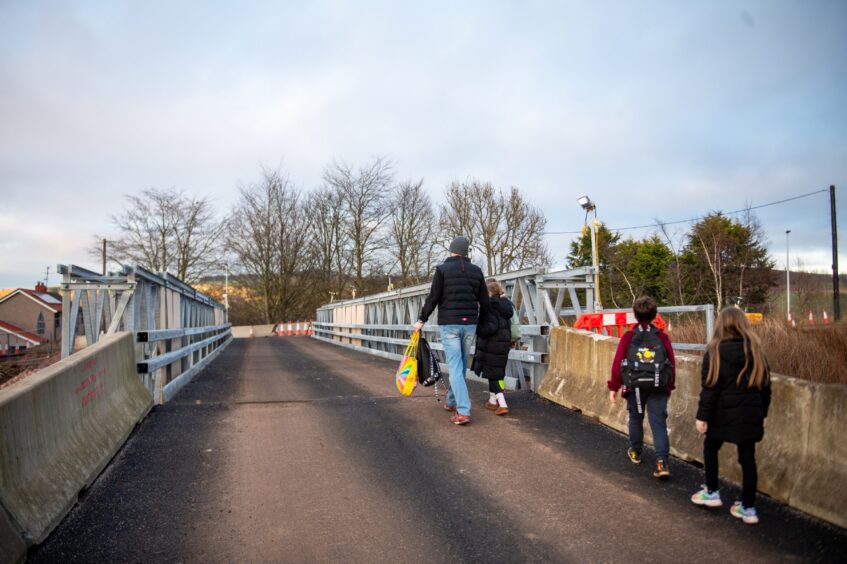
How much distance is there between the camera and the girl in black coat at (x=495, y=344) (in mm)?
6910

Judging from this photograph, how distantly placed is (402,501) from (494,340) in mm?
3096

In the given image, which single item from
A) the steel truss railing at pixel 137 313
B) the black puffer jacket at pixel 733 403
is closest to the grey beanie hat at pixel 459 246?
the black puffer jacket at pixel 733 403

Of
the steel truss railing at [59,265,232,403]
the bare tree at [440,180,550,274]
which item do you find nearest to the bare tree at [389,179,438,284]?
the bare tree at [440,180,550,274]

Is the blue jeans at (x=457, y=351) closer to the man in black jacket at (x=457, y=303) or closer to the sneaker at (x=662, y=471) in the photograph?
the man in black jacket at (x=457, y=303)

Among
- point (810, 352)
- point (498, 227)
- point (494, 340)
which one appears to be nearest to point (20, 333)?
point (498, 227)

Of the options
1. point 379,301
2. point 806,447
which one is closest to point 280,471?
point 806,447

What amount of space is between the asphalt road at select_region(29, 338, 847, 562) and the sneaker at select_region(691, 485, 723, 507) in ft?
0.24

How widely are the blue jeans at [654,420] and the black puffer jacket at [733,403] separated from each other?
0.71 meters

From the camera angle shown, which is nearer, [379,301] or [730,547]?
[730,547]

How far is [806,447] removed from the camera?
393cm

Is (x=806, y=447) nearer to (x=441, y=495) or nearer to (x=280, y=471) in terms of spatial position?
(x=441, y=495)

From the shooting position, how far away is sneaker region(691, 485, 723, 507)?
3.91 m

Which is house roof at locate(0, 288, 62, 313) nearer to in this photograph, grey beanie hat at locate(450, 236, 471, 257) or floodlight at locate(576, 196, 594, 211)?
floodlight at locate(576, 196, 594, 211)

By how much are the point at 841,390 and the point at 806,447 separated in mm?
443
